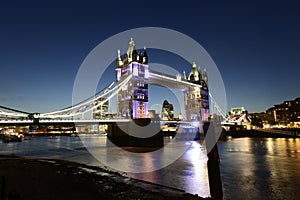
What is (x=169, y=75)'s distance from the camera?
69.1m

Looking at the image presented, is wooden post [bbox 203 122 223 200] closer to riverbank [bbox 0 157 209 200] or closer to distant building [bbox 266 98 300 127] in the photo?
riverbank [bbox 0 157 209 200]

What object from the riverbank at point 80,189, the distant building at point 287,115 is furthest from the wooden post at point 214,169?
the distant building at point 287,115

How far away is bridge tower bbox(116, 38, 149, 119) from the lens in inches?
2015

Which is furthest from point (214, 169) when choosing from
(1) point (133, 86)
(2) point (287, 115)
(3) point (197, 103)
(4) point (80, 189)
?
(2) point (287, 115)

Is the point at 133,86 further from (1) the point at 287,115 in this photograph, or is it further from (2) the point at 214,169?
(1) the point at 287,115

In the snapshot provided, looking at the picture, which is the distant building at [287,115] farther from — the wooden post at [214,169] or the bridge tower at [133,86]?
the wooden post at [214,169]

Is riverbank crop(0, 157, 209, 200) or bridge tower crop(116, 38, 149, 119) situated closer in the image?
riverbank crop(0, 157, 209, 200)

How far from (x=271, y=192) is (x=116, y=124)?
29.1m

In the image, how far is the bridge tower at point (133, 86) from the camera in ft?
168

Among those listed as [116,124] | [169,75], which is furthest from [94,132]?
[116,124]

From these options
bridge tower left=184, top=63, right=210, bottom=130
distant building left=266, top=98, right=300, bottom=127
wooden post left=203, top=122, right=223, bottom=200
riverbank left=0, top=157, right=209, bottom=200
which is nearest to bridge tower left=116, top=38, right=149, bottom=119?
bridge tower left=184, top=63, right=210, bottom=130

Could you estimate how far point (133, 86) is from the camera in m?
52.7

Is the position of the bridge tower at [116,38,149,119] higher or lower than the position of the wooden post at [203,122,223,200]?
higher

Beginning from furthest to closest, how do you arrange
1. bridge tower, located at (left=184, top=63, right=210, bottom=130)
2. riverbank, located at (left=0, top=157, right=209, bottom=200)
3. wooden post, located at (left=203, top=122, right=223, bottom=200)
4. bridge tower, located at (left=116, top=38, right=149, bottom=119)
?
1. bridge tower, located at (left=184, top=63, right=210, bottom=130)
2. bridge tower, located at (left=116, top=38, right=149, bottom=119)
3. riverbank, located at (left=0, top=157, right=209, bottom=200)
4. wooden post, located at (left=203, top=122, right=223, bottom=200)
